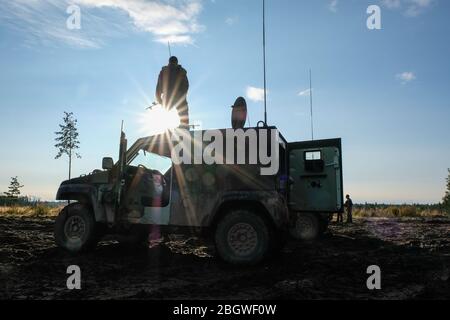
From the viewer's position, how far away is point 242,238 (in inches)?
241

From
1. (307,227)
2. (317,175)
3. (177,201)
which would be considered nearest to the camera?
(177,201)

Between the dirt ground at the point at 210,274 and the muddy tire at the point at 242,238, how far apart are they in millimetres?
190

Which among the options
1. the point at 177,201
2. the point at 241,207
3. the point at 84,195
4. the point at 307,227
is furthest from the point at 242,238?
the point at 307,227

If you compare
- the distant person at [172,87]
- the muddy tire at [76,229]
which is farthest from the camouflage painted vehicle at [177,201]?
the distant person at [172,87]

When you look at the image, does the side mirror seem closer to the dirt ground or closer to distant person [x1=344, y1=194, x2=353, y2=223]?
the dirt ground

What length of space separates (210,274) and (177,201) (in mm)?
1382

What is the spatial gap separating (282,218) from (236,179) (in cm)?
95

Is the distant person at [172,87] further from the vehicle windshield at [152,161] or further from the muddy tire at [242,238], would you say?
the muddy tire at [242,238]

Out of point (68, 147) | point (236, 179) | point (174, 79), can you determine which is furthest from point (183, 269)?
point (68, 147)

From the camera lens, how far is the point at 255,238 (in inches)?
238

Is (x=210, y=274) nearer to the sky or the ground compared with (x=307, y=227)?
nearer to the ground

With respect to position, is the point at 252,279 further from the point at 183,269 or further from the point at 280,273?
the point at 183,269

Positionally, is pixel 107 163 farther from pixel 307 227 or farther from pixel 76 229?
pixel 307 227

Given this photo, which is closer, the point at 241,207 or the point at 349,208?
the point at 241,207
